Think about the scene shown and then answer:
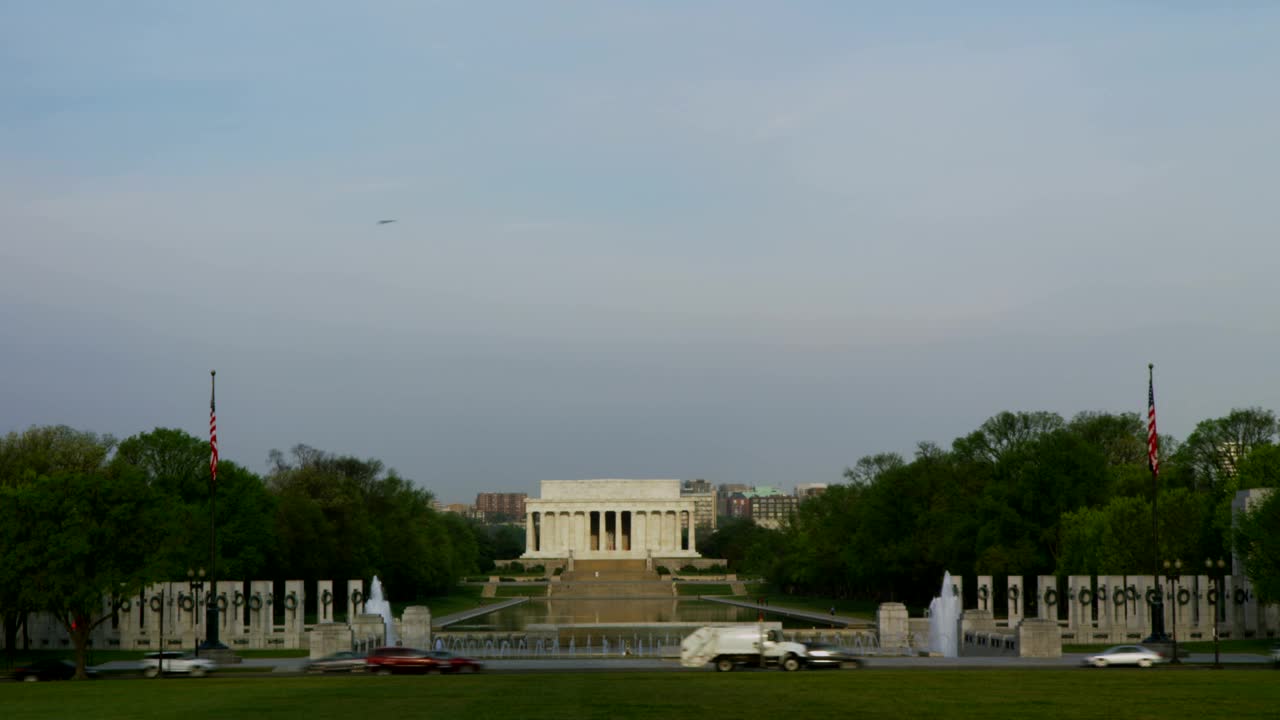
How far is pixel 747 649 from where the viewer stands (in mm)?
43531

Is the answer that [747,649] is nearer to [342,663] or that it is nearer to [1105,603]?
[342,663]

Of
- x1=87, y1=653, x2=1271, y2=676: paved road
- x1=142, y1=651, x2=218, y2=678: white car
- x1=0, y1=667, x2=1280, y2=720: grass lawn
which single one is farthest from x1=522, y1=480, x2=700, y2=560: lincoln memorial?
x1=0, y1=667, x2=1280, y2=720: grass lawn

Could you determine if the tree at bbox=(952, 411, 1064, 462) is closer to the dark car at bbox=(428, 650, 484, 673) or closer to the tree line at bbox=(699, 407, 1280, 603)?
the tree line at bbox=(699, 407, 1280, 603)

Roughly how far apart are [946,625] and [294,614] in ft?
88.2

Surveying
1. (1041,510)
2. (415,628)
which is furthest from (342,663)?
(1041,510)

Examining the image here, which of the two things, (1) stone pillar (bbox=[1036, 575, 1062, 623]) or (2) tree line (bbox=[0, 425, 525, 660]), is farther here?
(1) stone pillar (bbox=[1036, 575, 1062, 623])

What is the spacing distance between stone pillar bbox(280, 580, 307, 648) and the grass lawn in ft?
59.0

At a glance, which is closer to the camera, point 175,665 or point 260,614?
point 175,665

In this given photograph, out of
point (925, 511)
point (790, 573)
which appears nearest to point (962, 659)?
point (925, 511)

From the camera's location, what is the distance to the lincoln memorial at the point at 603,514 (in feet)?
627

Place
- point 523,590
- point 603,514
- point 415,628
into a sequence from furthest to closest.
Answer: point 603,514 < point 523,590 < point 415,628

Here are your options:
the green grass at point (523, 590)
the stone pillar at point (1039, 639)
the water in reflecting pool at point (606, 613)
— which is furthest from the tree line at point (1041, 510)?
the green grass at point (523, 590)

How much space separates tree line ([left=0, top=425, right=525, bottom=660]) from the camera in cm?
4841

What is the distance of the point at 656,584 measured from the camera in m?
139
